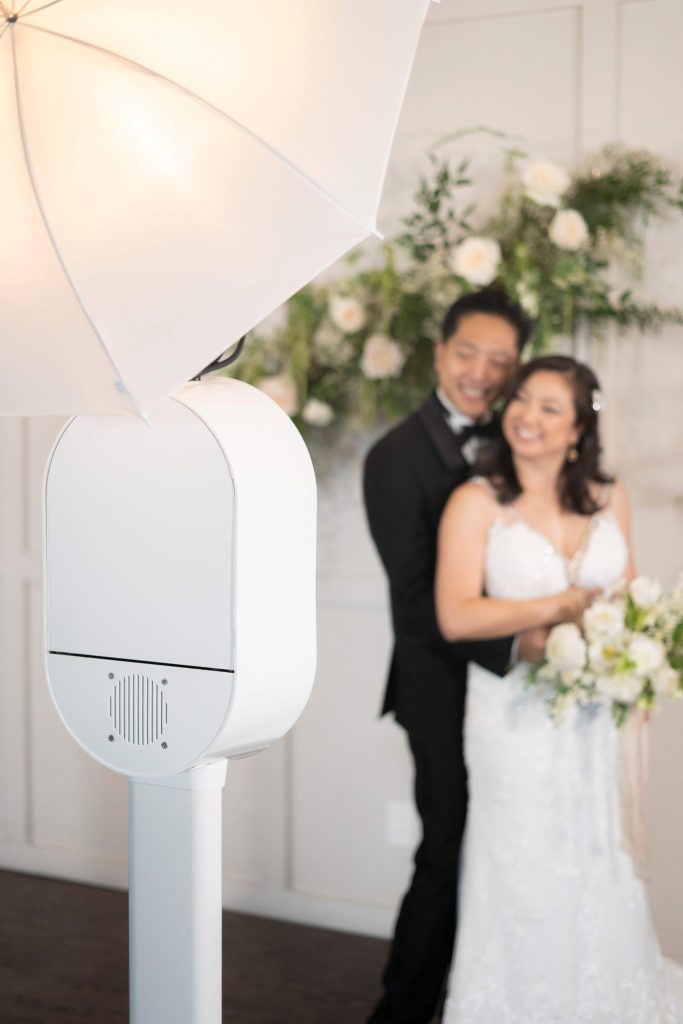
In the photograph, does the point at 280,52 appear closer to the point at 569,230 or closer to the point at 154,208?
the point at 154,208

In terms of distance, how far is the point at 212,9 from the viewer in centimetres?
114

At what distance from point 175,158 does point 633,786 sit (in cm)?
208

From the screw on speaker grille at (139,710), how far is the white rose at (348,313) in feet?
7.33

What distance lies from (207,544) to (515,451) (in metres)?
1.65

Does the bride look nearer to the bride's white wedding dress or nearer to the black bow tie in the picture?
the bride's white wedding dress

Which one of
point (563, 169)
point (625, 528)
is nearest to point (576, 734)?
point (625, 528)

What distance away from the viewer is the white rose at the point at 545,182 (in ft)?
10.2

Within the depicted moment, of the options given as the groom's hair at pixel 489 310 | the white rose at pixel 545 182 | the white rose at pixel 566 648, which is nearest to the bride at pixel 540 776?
the white rose at pixel 566 648

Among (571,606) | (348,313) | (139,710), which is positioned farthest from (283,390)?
(139,710)

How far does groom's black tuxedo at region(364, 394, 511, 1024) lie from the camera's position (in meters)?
2.93

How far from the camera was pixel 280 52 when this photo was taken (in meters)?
1.15

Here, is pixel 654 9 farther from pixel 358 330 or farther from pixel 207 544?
pixel 207 544

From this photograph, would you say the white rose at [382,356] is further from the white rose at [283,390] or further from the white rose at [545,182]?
the white rose at [545,182]

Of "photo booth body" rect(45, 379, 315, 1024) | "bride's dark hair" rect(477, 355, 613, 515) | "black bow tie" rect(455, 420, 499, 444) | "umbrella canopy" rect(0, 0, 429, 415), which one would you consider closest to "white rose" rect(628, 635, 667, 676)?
"bride's dark hair" rect(477, 355, 613, 515)
